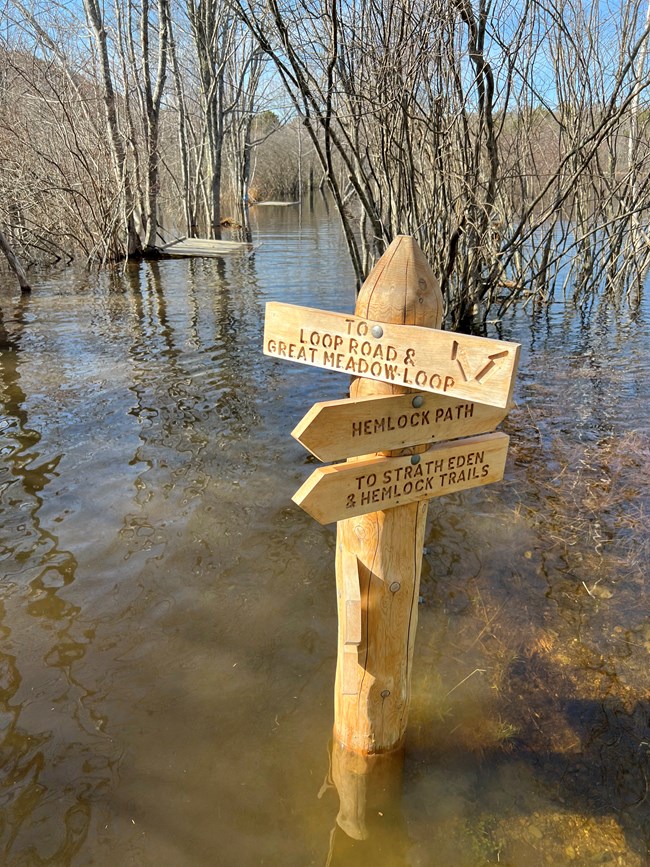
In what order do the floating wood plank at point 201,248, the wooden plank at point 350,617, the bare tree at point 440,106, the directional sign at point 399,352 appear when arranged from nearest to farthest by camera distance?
the directional sign at point 399,352
the wooden plank at point 350,617
the bare tree at point 440,106
the floating wood plank at point 201,248

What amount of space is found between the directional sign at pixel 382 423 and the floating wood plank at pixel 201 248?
657 inches

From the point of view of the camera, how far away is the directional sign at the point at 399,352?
161cm

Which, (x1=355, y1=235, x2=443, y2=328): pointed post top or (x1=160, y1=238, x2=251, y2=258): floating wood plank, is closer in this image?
(x1=355, y1=235, x2=443, y2=328): pointed post top

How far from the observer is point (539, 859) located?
2070 mm

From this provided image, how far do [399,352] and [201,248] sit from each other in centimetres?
1748

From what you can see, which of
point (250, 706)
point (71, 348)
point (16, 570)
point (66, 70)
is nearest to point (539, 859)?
point (250, 706)

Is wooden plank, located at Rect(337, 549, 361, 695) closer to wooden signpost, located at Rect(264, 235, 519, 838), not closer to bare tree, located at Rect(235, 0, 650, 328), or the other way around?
wooden signpost, located at Rect(264, 235, 519, 838)

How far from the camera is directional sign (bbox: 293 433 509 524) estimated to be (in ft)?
5.64

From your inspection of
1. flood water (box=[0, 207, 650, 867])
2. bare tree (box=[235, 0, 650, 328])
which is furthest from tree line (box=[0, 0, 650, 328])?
flood water (box=[0, 207, 650, 867])

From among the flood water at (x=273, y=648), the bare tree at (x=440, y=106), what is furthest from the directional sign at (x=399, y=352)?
the bare tree at (x=440, y=106)

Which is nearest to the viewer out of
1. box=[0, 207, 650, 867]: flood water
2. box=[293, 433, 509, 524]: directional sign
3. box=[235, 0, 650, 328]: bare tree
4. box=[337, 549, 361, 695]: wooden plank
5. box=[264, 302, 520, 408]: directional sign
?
box=[264, 302, 520, 408]: directional sign

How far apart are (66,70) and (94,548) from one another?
11938mm

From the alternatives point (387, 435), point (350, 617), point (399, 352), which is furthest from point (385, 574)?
point (399, 352)

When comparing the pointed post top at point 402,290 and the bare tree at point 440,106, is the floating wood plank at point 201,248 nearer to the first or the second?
the bare tree at point 440,106
